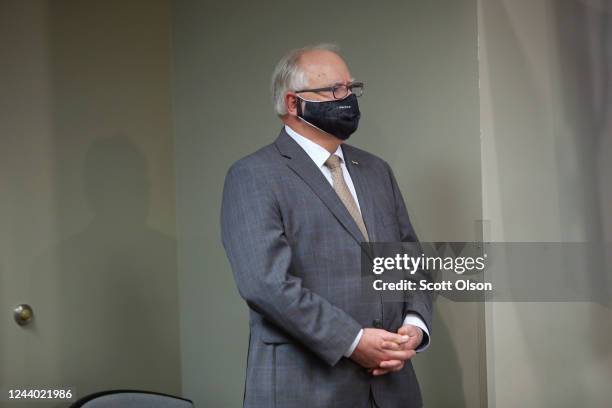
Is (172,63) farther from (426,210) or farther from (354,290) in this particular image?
(354,290)

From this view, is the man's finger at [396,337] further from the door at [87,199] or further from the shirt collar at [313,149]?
the door at [87,199]

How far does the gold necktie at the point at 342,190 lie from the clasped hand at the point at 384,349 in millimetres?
250

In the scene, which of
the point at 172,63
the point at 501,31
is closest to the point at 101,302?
the point at 172,63

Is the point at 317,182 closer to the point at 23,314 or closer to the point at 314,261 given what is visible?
the point at 314,261

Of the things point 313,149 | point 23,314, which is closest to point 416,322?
point 313,149

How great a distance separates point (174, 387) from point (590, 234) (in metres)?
2.05

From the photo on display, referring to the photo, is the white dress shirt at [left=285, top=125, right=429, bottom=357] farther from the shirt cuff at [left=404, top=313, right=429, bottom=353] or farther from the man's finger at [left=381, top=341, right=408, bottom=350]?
the man's finger at [left=381, top=341, right=408, bottom=350]

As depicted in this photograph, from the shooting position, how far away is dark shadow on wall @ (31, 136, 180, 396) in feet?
9.64

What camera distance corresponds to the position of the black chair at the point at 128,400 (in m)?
2.65

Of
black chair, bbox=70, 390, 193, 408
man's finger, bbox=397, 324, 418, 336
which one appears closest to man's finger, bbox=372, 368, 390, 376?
man's finger, bbox=397, 324, 418, 336

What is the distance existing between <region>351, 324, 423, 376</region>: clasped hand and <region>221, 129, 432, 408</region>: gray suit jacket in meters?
0.03

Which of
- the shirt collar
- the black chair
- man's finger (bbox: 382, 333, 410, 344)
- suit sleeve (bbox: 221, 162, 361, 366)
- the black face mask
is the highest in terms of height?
the black face mask

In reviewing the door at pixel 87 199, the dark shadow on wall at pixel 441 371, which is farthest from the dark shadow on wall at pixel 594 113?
the door at pixel 87 199

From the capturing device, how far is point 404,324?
224cm
